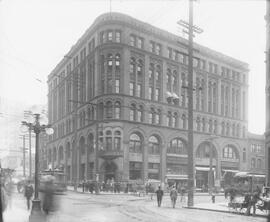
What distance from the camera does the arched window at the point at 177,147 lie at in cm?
5875

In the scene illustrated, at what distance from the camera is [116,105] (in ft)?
174

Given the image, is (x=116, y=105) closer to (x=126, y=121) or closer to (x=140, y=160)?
(x=126, y=121)

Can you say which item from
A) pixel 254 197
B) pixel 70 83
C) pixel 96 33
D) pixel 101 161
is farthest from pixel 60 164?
pixel 254 197

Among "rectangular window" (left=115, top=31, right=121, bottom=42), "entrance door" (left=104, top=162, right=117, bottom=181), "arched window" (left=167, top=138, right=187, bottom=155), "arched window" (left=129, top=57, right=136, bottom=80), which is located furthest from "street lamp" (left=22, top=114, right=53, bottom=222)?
"arched window" (left=167, top=138, right=187, bottom=155)

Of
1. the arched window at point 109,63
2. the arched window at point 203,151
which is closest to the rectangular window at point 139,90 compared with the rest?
the arched window at point 109,63

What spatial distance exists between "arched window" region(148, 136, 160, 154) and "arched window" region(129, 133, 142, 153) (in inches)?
65.4

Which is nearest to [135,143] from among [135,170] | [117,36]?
[135,170]

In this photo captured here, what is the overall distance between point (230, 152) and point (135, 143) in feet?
69.3

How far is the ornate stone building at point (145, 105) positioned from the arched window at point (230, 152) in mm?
162

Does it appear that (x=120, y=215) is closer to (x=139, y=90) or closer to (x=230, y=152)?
(x=139, y=90)

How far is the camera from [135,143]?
54.4 m

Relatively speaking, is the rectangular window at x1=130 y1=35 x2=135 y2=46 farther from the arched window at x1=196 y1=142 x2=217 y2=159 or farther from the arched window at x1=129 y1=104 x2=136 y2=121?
the arched window at x1=196 y1=142 x2=217 y2=159

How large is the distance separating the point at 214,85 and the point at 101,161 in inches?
844

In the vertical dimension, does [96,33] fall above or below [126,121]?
above
